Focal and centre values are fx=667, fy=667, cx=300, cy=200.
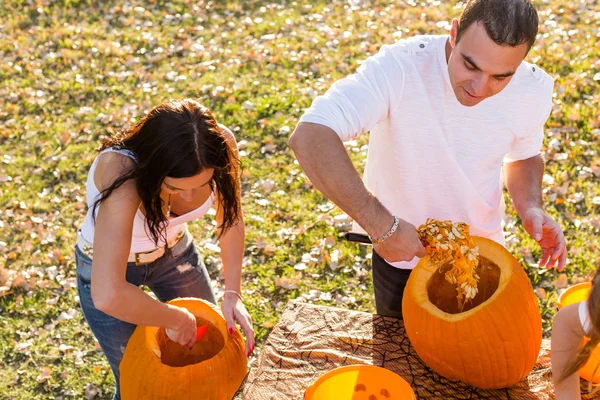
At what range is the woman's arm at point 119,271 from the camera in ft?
7.69

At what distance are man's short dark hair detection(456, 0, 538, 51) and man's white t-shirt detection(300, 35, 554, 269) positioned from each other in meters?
0.30

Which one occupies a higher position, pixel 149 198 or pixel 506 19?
pixel 506 19

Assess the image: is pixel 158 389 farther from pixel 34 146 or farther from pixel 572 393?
pixel 34 146

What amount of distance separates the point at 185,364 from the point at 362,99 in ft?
3.89

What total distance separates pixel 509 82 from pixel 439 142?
0.33 metres

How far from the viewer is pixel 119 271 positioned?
7.80ft

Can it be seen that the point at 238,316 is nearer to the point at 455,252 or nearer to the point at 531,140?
the point at 455,252

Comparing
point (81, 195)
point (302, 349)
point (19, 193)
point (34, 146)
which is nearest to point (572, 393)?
point (302, 349)

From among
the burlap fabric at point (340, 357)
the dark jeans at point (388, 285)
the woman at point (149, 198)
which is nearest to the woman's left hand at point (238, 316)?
the woman at point (149, 198)

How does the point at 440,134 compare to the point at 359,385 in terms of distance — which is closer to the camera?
the point at 359,385

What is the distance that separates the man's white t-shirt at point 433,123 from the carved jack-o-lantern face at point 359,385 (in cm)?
83

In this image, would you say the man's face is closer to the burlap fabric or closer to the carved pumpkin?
the carved pumpkin

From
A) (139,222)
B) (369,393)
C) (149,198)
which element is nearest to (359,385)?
(369,393)

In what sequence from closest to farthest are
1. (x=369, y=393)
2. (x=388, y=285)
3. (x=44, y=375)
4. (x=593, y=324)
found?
(x=593, y=324), (x=369, y=393), (x=388, y=285), (x=44, y=375)
